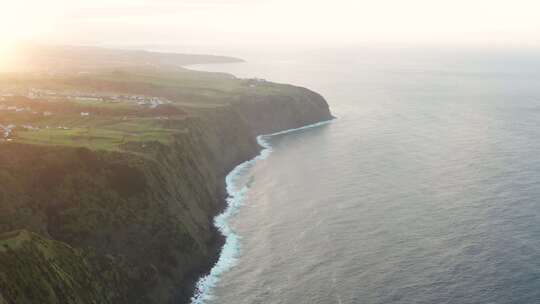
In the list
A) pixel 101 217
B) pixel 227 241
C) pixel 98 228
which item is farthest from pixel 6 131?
pixel 227 241

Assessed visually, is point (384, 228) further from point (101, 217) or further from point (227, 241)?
point (101, 217)

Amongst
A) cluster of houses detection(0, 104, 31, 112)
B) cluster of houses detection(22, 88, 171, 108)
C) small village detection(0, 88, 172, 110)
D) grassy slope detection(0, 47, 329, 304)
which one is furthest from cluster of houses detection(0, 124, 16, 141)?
cluster of houses detection(22, 88, 171, 108)

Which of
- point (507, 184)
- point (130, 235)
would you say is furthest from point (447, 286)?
point (507, 184)

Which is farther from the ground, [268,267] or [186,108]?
[186,108]

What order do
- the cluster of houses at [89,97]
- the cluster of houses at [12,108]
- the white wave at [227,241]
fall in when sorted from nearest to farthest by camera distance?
the white wave at [227,241], the cluster of houses at [12,108], the cluster of houses at [89,97]

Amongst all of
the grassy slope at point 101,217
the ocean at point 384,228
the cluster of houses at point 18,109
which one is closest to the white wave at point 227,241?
the ocean at point 384,228

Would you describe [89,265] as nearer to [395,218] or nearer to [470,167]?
[395,218]

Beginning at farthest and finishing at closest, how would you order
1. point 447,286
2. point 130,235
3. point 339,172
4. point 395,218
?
point 339,172
point 395,218
point 130,235
point 447,286

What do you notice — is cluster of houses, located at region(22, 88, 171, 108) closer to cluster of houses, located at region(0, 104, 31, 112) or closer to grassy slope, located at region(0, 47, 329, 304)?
cluster of houses, located at region(0, 104, 31, 112)

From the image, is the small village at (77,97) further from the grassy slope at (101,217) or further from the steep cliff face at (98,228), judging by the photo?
the steep cliff face at (98,228)
